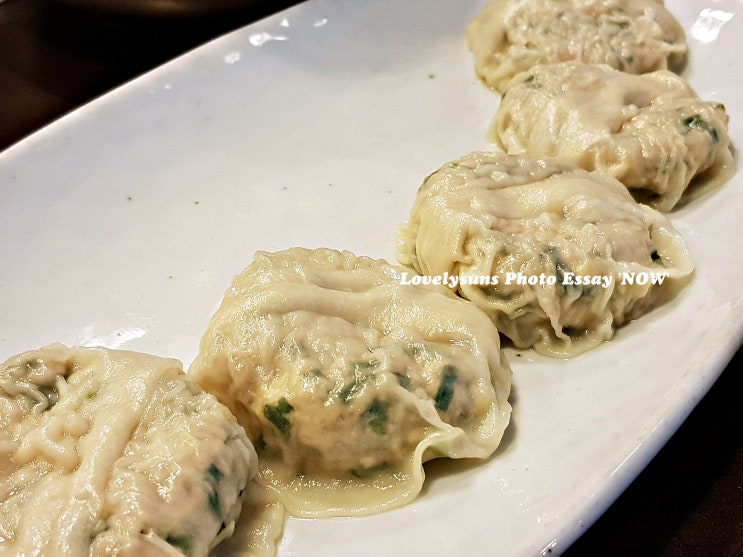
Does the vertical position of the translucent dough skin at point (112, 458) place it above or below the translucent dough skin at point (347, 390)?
above

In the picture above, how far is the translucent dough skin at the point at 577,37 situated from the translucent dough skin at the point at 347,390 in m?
1.67

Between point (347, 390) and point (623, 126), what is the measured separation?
159cm

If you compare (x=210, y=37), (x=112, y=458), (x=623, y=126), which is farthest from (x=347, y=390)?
(x=210, y=37)

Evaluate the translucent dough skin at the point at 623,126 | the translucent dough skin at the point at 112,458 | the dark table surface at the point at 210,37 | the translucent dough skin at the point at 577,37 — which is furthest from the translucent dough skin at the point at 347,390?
the translucent dough skin at the point at 577,37

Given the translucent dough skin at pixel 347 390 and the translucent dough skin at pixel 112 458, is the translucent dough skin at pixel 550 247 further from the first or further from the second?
the translucent dough skin at pixel 112 458

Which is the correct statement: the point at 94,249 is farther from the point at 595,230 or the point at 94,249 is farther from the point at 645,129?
the point at 645,129

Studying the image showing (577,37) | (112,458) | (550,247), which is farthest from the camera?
(577,37)

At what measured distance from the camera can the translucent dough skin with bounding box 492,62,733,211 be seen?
8.36 feet

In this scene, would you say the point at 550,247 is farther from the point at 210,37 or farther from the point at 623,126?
the point at 210,37

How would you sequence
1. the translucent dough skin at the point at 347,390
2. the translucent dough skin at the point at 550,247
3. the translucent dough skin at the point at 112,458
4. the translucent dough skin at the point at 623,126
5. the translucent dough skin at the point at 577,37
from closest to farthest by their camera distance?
the translucent dough skin at the point at 112,458
the translucent dough skin at the point at 347,390
the translucent dough skin at the point at 550,247
the translucent dough skin at the point at 623,126
the translucent dough skin at the point at 577,37

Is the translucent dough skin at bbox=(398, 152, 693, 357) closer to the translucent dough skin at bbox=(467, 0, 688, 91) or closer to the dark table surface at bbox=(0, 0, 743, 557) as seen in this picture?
the dark table surface at bbox=(0, 0, 743, 557)

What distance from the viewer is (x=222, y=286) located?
2.55m

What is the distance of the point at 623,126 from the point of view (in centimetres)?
267

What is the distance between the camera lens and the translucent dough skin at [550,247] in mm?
2174
